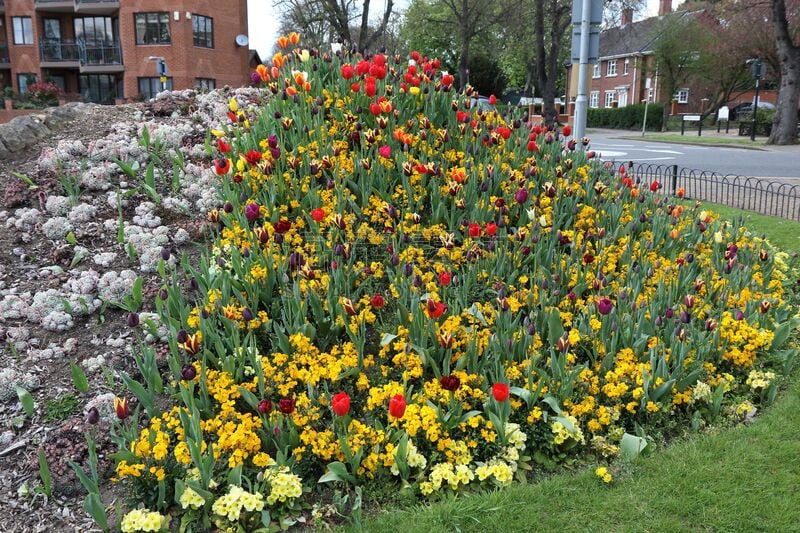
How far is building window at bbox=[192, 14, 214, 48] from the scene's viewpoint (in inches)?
1394

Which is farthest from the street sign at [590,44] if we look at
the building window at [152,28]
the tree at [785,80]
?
the building window at [152,28]

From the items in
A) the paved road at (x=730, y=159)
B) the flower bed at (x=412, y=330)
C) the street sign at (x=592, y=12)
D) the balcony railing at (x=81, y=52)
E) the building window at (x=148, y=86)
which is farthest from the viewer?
the balcony railing at (x=81, y=52)

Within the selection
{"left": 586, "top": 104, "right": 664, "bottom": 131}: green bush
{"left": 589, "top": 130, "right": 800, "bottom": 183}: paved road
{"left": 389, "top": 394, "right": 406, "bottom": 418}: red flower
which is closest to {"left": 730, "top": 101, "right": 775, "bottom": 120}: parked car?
{"left": 586, "top": 104, "right": 664, "bottom": 131}: green bush

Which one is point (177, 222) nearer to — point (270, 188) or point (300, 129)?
point (270, 188)

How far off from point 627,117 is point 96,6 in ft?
117

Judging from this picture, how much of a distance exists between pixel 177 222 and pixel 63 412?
85.7 inches

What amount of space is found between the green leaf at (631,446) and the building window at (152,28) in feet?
121

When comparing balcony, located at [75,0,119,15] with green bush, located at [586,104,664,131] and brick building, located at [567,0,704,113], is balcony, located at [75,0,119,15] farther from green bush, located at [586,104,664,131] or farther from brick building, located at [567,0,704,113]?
brick building, located at [567,0,704,113]

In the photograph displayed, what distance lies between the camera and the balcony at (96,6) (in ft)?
118

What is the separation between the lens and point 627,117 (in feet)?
155

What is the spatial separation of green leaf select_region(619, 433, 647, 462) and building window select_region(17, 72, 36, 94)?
43.7 meters

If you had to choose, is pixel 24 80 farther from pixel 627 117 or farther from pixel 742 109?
pixel 742 109

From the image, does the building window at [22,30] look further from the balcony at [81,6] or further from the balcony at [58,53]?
the balcony at [81,6]

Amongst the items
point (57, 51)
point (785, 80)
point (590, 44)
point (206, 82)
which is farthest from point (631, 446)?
point (57, 51)
